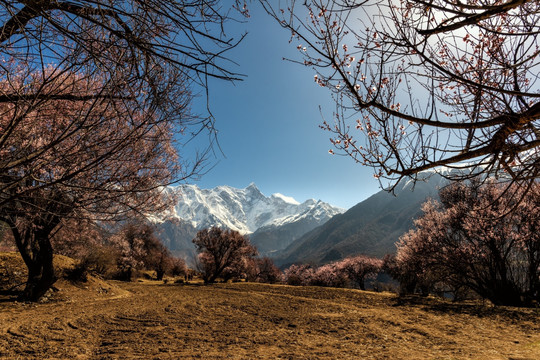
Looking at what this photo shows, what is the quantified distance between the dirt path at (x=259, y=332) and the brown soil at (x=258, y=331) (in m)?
0.02

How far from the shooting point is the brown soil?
530cm

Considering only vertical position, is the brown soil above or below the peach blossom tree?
below

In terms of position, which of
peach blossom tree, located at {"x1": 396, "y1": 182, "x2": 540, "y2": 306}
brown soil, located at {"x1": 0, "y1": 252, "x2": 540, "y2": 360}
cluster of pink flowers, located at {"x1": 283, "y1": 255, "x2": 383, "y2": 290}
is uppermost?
peach blossom tree, located at {"x1": 396, "y1": 182, "x2": 540, "y2": 306}

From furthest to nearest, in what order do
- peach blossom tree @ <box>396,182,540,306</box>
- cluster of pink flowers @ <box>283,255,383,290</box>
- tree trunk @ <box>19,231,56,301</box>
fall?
cluster of pink flowers @ <box>283,255,383,290</box>
peach blossom tree @ <box>396,182,540,306</box>
tree trunk @ <box>19,231,56,301</box>

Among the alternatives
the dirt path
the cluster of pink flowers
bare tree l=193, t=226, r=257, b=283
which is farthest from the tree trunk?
the cluster of pink flowers

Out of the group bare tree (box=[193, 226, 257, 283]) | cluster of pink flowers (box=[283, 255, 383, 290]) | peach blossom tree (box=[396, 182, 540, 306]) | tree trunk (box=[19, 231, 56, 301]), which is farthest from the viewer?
cluster of pink flowers (box=[283, 255, 383, 290])

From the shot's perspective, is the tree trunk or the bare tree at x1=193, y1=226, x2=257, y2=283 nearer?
the tree trunk

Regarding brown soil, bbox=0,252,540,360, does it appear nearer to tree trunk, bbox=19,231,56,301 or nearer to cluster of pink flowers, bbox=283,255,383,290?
tree trunk, bbox=19,231,56,301

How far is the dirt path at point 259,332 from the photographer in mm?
5297

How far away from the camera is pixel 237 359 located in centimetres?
495

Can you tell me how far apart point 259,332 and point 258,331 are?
3.9 inches

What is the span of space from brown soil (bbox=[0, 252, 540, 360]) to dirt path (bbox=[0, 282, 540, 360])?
0.8 inches

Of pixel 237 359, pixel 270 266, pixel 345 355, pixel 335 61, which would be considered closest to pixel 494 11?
pixel 335 61

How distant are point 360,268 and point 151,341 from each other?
47.3m
